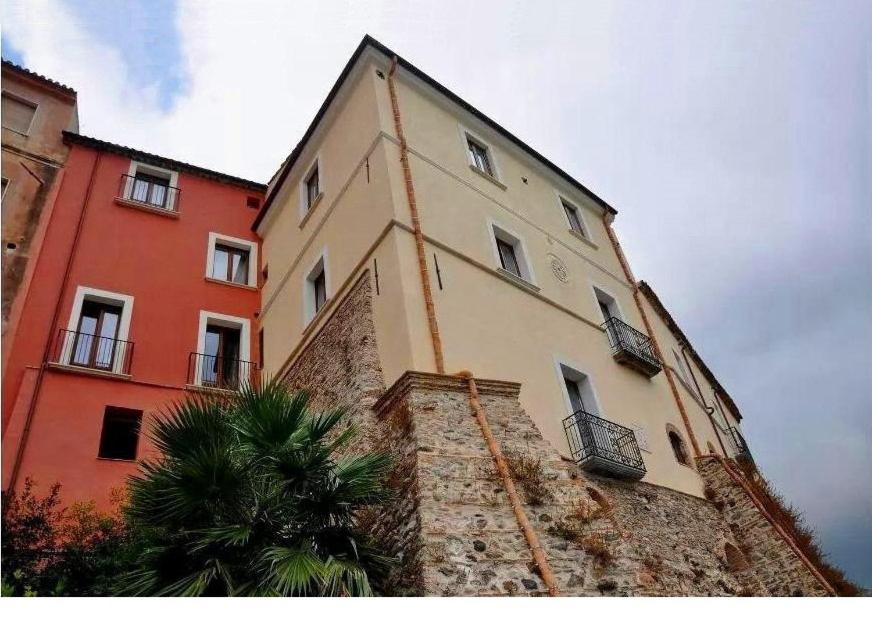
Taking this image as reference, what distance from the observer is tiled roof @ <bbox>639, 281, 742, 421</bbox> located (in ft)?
61.4

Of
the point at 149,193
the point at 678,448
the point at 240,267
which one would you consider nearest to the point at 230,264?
the point at 240,267

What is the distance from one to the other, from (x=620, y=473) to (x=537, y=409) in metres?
1.73

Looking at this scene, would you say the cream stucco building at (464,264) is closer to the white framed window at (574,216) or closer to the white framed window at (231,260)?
the white framed window at (574,216)

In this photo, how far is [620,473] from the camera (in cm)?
1015

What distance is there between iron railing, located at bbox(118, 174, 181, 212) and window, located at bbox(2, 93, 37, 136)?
2.23 m

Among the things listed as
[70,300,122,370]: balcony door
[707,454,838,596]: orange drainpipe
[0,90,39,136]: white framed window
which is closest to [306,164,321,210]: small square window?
[70,300,122,370]: balcony door

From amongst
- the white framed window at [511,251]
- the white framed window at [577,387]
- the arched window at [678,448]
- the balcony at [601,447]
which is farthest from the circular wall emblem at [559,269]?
the arched window at [678,448]

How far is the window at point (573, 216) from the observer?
53.8ft

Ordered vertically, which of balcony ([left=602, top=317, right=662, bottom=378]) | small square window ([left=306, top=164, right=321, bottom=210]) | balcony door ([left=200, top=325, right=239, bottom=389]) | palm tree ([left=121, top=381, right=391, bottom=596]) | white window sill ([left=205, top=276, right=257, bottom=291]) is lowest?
palm tree ([left=121, top=381, right=391, bottom=596])

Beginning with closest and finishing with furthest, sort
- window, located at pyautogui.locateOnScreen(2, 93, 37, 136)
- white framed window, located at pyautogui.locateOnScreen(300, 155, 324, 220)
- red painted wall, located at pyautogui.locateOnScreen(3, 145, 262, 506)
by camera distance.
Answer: red painted wall, located at pyautogui.locateOnScreen(3, 145, 262, 506) < window, located at pyautogui.locateOnScreen(2, 93, 37, 136) < white framed window, located at pyautogui.locateOnScreen(300, 155, 324, 220)

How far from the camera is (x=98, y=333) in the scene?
42.4ft

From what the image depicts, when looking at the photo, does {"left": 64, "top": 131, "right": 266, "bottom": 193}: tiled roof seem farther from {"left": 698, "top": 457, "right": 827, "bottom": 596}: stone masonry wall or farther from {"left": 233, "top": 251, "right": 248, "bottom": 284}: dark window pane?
{"left": 698, "top": 457, "right": 827, "bottom": 596}: stone masonry wall

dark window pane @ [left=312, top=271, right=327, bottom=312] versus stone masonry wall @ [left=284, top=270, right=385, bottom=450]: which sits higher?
dark window pane @ [left=312, top=271, right=327, bottom=312]

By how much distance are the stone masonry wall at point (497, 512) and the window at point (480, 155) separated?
4913 mm
